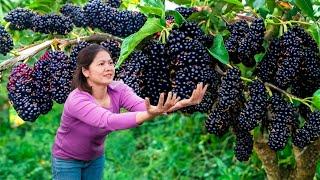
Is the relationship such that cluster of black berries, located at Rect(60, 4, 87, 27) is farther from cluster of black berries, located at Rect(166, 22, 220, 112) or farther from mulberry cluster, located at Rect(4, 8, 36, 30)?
cluster of black berries, located at Rect(166, 22, 220, 112)

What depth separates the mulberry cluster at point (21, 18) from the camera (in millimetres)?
1680

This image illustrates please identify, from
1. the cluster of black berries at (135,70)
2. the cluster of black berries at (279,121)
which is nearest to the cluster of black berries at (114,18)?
the cluster of black berries at (135,70)

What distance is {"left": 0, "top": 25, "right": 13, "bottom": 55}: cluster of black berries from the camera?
5.01 ft

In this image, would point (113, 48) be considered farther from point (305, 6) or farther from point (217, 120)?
point (305, 6)

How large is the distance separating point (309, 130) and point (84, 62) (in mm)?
629

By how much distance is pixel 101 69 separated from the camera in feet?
4.92

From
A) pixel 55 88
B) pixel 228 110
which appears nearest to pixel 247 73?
pixel 228 110

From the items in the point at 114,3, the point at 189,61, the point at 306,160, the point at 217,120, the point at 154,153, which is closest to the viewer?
the point at 189,61

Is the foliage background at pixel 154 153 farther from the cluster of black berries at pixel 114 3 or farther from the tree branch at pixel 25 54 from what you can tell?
the tree branch at pixel 25 54

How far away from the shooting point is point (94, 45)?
150 cm

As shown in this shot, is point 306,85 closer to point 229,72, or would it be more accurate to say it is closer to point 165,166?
point 229,72

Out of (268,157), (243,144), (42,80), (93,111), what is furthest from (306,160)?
(42,80)

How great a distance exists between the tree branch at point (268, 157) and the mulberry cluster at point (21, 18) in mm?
819

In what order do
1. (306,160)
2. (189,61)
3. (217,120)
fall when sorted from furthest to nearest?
(306,160), (217,120), (189,61)
